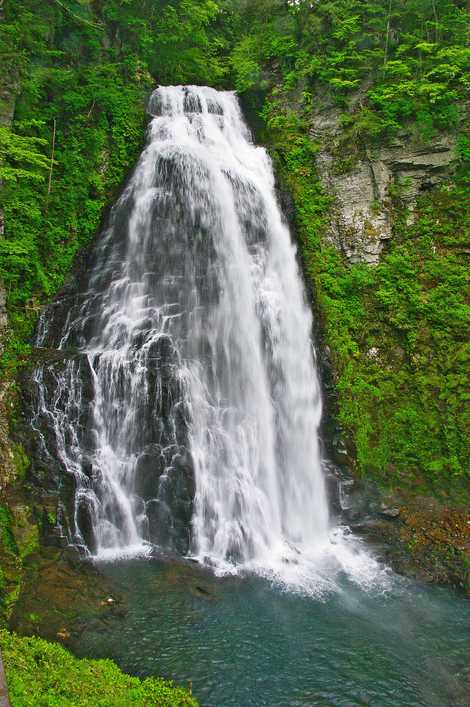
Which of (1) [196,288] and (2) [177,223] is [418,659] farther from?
(2) [177,223]

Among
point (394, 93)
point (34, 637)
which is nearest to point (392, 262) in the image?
point (394, 93)

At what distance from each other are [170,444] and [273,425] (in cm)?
253

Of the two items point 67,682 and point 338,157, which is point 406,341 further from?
point 67,682

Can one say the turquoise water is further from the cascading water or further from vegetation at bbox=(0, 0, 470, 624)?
vegetation at bbox=(0, 0, 470, 624)

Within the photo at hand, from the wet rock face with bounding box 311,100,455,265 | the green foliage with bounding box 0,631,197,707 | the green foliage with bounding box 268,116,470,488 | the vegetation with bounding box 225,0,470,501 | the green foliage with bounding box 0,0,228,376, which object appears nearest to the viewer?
the green foliage with bounding box 0,631,197,707

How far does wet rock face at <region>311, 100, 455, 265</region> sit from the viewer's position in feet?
41.4

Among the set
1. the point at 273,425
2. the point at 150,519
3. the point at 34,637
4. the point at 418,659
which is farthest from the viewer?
the point at 273,425

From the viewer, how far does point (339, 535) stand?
9797 mm

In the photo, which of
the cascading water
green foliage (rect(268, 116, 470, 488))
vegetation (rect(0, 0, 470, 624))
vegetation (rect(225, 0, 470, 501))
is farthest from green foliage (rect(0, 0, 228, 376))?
green foliage (rect(268, 116, 470, 488))

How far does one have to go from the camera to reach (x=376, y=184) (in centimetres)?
1296

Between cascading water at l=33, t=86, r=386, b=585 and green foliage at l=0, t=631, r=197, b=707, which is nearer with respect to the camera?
green foliage at l=0, t=631, r=197, b=707

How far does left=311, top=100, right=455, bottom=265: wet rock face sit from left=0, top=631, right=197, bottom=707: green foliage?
1051 centimetres

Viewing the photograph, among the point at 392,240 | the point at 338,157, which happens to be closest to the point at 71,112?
the point at 338,157

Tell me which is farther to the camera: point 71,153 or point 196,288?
point 71,153
